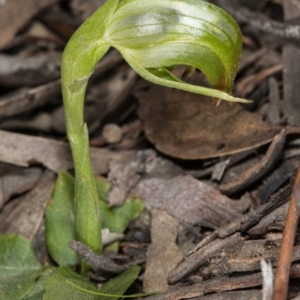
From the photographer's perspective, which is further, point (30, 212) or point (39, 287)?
point (30, 212)

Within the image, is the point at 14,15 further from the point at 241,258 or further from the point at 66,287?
the point at 241,258

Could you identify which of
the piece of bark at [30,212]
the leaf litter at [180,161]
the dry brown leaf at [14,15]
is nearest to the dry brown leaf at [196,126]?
the leaf litter at [180,161]

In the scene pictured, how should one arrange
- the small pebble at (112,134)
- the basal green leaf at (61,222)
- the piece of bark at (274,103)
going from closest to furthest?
the basal green leaf at (61,222) → the piece of bark at (274,103) → the small pebble at (112,134)

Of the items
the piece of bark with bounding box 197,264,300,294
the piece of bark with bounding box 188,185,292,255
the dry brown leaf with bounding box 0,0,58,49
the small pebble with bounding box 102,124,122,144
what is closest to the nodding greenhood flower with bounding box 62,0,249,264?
the piece of bark with bounding box 188,185,292,255

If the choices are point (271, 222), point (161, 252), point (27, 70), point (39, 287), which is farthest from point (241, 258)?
point (27, 70)

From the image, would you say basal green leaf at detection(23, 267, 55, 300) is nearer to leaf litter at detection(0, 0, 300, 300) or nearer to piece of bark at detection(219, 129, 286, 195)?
leaf litter at detection(0, 0, 300, 300)

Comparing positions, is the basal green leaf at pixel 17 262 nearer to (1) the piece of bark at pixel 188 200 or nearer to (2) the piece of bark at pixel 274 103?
(1) the piece of bark at pixel 188 200
